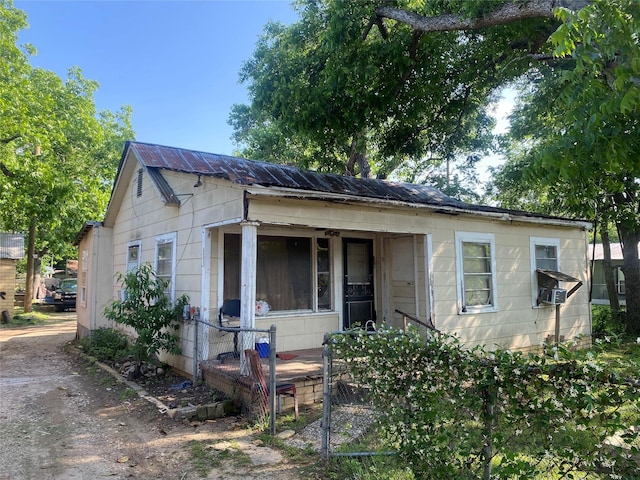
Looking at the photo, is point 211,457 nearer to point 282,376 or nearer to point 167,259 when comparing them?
point 282,376

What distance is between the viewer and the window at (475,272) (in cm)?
827

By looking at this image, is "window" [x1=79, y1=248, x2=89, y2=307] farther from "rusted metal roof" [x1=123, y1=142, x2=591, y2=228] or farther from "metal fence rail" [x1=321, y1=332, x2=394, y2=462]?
"metal fence rail" [x1=321, y1=332, x2=394, y2=462]

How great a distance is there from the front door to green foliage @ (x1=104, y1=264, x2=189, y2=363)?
10.2ft

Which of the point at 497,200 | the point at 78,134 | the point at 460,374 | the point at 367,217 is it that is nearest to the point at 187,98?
the point at 78,134

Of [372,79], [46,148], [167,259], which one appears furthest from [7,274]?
[372,79]

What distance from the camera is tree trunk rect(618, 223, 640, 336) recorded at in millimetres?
12984

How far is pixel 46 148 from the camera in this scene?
16.9 meters

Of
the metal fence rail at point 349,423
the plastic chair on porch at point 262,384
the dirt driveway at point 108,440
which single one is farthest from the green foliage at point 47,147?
the metal fence rail at point 349,423

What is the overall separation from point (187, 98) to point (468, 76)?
1213 cm

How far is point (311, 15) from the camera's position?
9414 mm

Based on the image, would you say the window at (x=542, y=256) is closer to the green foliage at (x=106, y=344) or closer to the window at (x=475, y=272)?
the window at (x=475, y=272)

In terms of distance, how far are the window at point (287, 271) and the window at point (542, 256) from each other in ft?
15.2

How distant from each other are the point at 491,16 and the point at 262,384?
5924 mm

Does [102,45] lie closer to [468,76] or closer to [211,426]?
[468,76]
